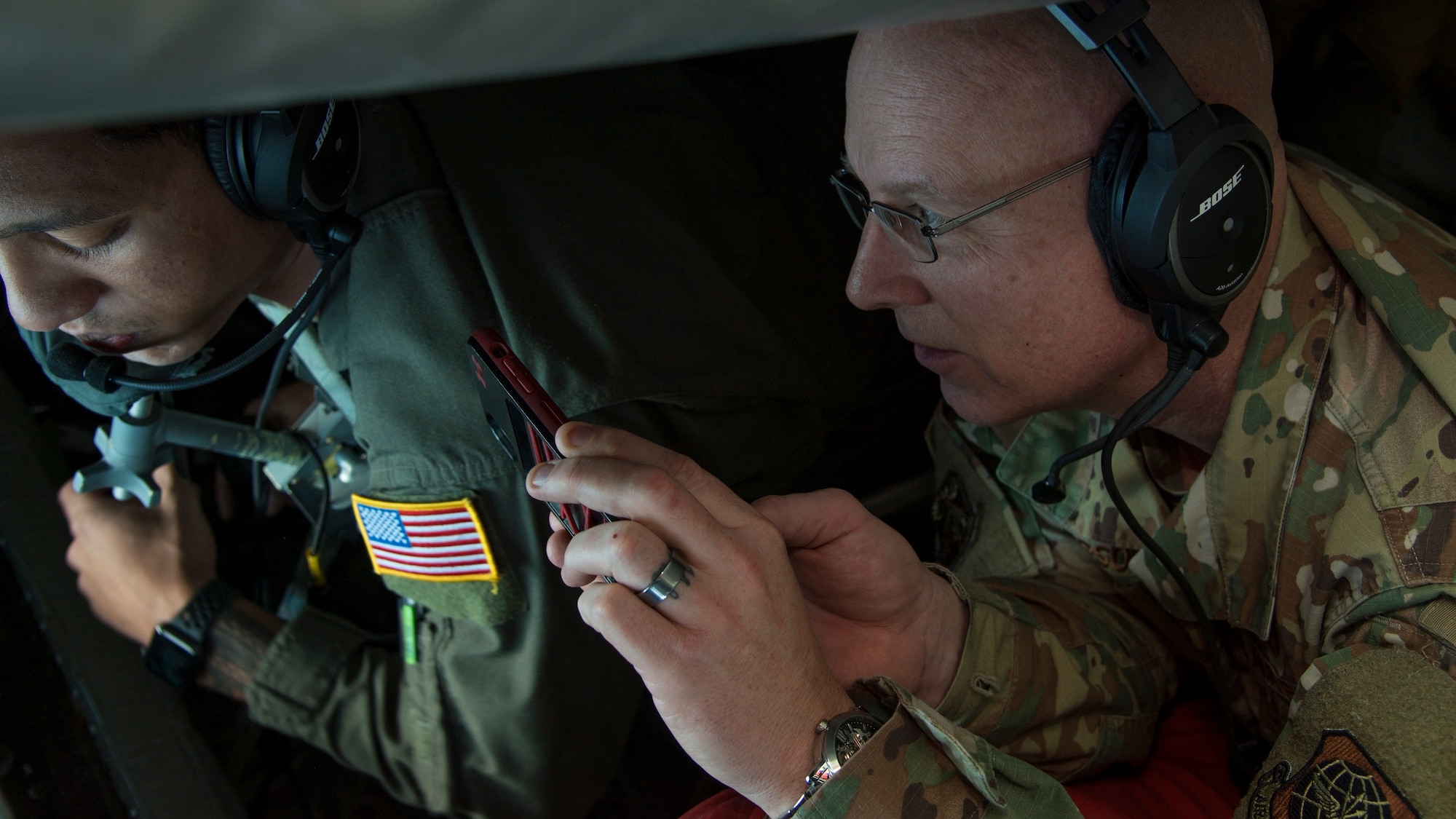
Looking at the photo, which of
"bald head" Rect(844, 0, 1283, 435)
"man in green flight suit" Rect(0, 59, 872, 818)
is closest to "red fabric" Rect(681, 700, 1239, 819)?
"man in green flight suit" Rect(0, 59, 872, 818)

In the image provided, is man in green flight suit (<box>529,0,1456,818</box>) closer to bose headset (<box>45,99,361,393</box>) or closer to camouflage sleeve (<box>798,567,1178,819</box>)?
camouflage sleeve (<box>798,567,1178,819</box>)

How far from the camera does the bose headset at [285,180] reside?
0.89 metres

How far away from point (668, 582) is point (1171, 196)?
0.48 metres

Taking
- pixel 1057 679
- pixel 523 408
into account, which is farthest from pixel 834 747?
pixel 1057 679

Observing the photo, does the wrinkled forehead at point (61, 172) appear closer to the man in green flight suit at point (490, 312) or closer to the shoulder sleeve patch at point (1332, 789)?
the man in green flight suit at point (490, 312)

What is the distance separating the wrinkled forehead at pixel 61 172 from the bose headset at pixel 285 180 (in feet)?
0.27

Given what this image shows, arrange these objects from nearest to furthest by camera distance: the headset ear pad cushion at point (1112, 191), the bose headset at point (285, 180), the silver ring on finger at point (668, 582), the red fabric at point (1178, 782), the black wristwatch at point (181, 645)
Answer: the silver ring on finger at point (668, 582)
the headset ear pad cushion at point (1112, 191)
the bose headset at point (285, 180)
the red fabric at point (1178, 782)
the black wristwatch at point (181, 645)

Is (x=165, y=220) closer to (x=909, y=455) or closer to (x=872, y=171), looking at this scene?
(x=872, y=171)

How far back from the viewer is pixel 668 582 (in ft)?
2.16

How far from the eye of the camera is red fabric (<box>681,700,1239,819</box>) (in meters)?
0.96

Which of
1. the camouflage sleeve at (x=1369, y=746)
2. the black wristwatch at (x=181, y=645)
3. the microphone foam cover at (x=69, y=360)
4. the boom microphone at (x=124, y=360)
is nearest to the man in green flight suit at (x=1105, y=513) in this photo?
the camouflage sleeve at (x=1369, y=746)

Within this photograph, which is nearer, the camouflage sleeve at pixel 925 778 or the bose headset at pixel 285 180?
the camouflage sleeve at pixel 925 778

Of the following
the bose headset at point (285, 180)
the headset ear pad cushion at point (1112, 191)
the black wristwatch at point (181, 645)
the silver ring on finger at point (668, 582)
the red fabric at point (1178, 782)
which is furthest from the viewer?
the black wristwatch at point (181, 645)

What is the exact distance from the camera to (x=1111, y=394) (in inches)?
39.4
